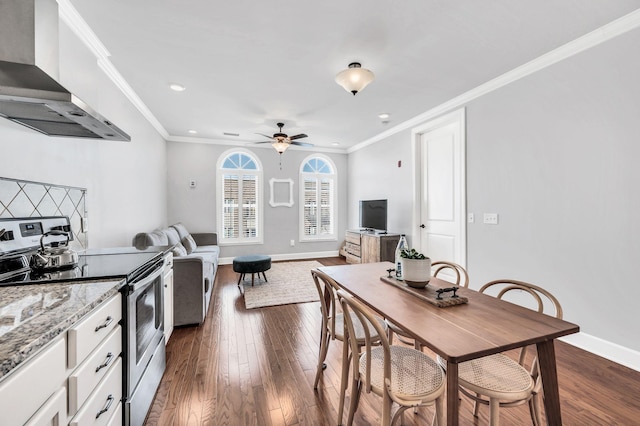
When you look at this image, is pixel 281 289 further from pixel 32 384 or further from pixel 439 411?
pixel 32 384

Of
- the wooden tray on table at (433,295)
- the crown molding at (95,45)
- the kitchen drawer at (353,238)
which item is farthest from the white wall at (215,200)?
the wooden tray on table at (433,295)

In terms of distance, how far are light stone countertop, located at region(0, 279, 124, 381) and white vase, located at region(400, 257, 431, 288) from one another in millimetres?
1563

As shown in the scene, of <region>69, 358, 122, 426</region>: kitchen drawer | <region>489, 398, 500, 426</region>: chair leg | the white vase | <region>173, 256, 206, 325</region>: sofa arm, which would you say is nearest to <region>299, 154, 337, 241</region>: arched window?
<region>173, 256, 206, 325</region>: sofa arm

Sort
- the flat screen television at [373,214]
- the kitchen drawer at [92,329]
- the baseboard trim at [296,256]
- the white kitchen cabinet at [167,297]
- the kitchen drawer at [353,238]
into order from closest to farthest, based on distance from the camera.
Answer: the kitchen drawer at [92,329]
the white kitchen cabinet at [167,297]
the flat screen television at [373,214]
the kitchen drawer at [353,238]
the baseboard trim at [296,256]

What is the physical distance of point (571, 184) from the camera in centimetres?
246

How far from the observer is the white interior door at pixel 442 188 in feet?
11.9

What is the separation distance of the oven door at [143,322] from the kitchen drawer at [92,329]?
0.10m

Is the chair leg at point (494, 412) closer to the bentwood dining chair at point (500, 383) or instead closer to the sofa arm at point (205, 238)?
the bentwood dining chair at point (500, 383)

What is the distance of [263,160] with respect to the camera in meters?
6.17

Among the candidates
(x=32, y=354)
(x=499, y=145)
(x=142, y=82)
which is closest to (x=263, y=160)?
(x=142, y=82)

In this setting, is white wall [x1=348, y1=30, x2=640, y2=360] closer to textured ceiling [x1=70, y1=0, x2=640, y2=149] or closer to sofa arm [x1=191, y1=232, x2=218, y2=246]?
textured ceiling [x1=70, y1=0, x2=640, y2=149]

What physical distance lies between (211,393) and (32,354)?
4.65 ft

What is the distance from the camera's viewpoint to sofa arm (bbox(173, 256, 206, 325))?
2848mm

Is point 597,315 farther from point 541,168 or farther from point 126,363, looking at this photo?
point 126,363
